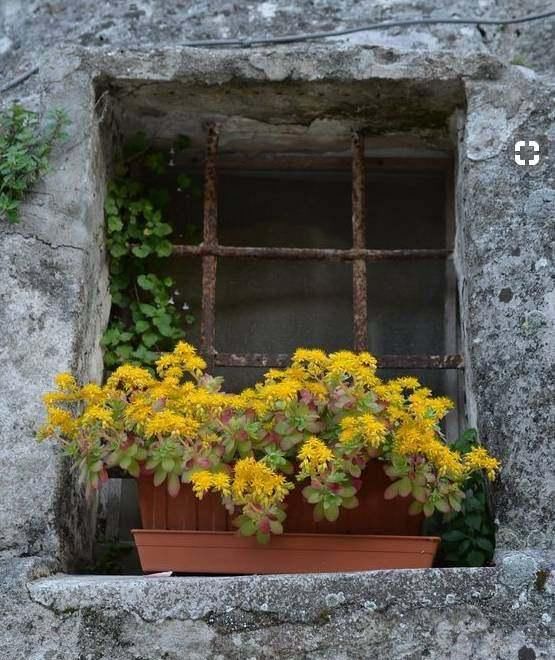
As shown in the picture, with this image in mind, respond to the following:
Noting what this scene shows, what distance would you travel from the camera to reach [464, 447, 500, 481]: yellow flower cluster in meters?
2.53

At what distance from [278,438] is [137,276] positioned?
913 mm

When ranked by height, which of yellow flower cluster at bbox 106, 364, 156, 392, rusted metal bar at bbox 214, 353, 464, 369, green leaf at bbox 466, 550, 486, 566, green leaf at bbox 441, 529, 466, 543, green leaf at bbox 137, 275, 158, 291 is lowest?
green leaf at bbox 466, 550, 486, 566

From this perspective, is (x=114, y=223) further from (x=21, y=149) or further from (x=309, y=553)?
(x=309, y=553)

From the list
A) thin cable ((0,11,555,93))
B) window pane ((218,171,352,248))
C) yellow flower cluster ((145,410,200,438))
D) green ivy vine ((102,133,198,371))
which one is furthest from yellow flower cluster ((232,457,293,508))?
thin cable ((0,11,555,93))

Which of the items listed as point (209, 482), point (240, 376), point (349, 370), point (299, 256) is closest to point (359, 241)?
point (299, 256)

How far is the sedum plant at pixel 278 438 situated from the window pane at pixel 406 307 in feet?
2.55

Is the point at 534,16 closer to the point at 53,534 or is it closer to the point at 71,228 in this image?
the point at 71,228

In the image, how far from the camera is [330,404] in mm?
2545

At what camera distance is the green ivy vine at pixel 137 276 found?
3146 mm

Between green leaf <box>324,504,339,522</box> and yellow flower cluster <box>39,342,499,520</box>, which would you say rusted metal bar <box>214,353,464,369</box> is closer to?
yellow flower cluster <box>39,342,499,520</box>

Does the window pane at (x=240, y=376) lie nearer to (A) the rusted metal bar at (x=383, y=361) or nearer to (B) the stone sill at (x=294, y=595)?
(A) the rusted metal bar at (x=383, y=361)

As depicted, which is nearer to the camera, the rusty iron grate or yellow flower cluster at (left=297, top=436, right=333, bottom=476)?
yellow flower cluster at (left=297, top=436, right=333, bottom=476)

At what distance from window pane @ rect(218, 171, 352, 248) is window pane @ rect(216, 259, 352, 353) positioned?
79mm

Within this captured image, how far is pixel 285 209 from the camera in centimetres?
350
